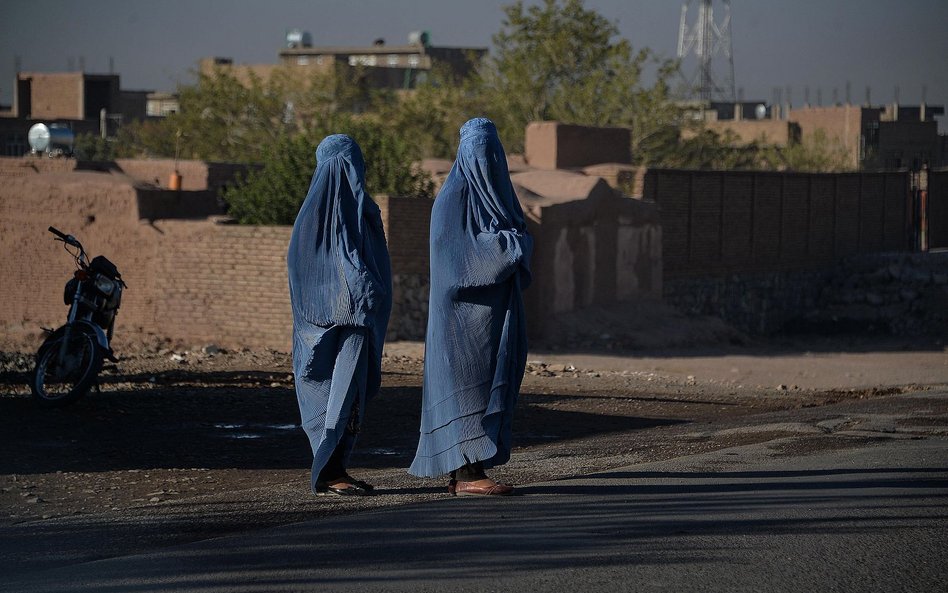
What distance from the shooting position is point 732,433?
9.03m

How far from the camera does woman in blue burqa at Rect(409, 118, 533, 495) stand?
6.30 meters

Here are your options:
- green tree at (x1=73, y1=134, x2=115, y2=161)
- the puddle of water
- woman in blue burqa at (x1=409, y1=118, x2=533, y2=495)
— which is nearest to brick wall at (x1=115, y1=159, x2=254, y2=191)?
the puddle of water

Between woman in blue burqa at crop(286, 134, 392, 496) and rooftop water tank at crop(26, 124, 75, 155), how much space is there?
55.7 feet

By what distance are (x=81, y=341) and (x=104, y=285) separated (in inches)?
19.7

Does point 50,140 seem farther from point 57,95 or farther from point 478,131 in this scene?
point 57,95

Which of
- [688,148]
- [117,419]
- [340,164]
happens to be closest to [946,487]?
[340,164]

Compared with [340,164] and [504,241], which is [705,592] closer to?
[504,241]

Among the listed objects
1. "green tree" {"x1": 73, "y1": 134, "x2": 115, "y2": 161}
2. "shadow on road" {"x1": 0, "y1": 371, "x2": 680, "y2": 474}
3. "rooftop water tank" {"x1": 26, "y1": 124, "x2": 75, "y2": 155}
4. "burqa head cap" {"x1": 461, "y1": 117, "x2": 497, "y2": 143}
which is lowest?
"shadow on road" {"x1": 0, "y1": 371, "x2": 680, "y2": 474}

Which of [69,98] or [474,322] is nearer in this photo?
[474,322]

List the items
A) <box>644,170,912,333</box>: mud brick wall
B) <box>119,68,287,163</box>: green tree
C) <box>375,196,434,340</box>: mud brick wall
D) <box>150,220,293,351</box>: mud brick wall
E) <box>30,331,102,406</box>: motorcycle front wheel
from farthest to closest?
<box>119,68,287,163</box>: green tree, <box>644,170,912,333</box>: mud brick wall, <box>375,196,434,340</box>: mud brick wall, <box>150,220,293,351</box>: mud brick wall, <box>30,331,102,406</box>: motorcycle front wheel

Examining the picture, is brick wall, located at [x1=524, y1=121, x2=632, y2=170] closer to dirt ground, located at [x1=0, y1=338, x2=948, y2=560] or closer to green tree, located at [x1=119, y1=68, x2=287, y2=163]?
dirt ground, located at [x1=0, y1=338, x2=948, y2=560]

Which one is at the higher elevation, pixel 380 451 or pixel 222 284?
pixel 222 284

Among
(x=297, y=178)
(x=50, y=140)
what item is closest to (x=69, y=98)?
(x=50, y=140)

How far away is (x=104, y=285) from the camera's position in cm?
1032
